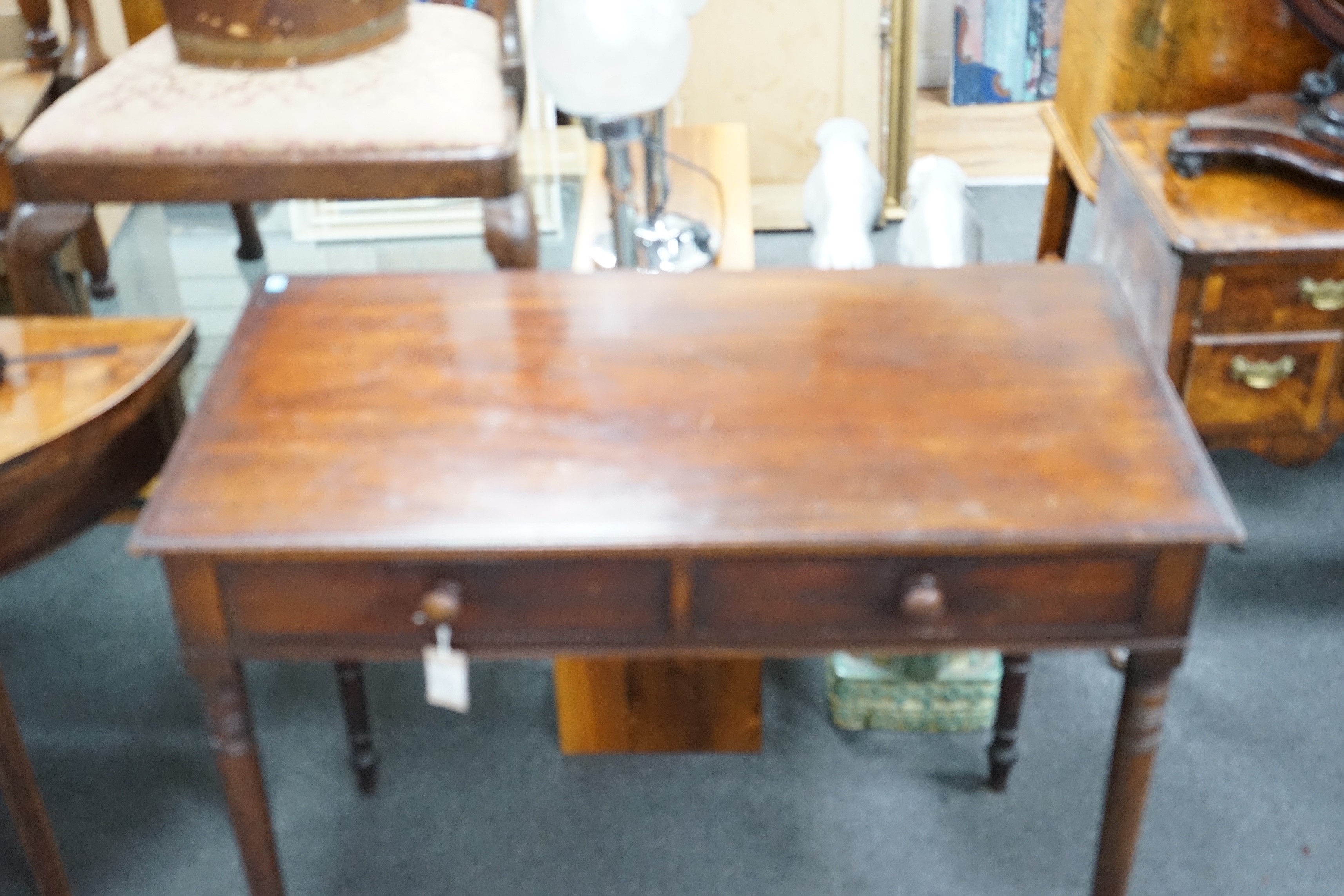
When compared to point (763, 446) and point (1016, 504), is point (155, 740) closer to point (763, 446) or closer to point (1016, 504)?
point (763, 446)

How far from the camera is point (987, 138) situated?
11.1ft

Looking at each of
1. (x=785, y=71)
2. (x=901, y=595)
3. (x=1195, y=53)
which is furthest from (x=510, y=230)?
(x=785, y=71)

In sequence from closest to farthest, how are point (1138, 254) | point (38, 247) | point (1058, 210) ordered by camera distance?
point (38, 247) → point (1138, 254) → point (1058, 210)

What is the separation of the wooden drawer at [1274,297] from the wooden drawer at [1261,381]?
15 mm

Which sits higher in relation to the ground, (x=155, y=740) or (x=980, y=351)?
(x=980, y=351)

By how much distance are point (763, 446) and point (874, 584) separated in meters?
0.15

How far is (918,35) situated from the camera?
9.13 ft

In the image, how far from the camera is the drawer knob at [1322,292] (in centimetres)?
170

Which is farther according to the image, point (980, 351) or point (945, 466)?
point (980, 351)

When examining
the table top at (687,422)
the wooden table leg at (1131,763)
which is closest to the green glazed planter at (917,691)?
the wooden table leg at (1131,763)

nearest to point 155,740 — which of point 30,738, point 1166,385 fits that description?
point 30,738

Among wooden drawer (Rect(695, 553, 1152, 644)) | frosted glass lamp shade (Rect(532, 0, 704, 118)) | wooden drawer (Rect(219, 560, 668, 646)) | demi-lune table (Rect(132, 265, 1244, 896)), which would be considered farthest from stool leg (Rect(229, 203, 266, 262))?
wooden drawer (Rect(695, 553, 1152, 644))

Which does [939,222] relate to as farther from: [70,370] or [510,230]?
[70,370]

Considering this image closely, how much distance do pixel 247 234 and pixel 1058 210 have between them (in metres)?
1.55
